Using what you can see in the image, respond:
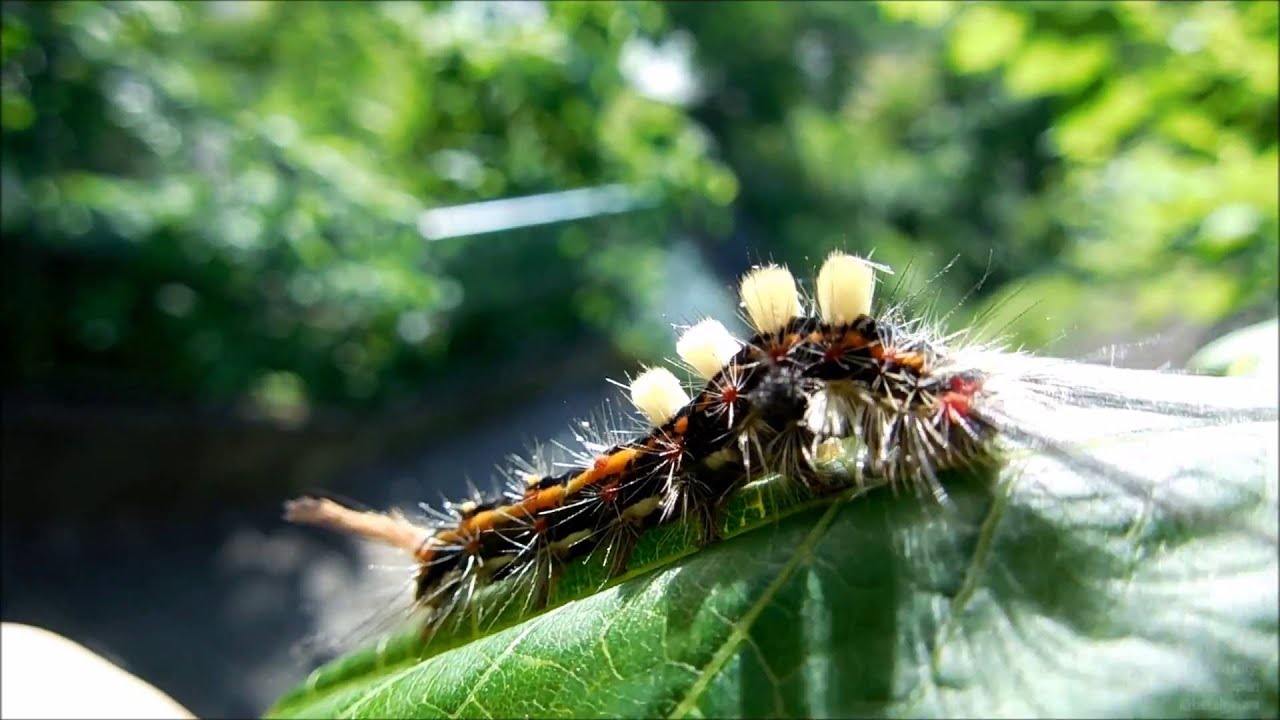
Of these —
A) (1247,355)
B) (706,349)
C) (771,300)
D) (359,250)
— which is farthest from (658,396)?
(359,250)

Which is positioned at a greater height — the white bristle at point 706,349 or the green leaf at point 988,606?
the white bristle at point 706,349

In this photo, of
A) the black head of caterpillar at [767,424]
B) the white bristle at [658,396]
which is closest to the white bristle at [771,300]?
the black head of caterpillar at [767,424]

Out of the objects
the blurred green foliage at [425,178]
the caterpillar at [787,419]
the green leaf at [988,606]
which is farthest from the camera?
the blurred green foliage at [425,178]

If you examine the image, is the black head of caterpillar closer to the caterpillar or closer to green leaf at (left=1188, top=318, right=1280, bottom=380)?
the caterpillar

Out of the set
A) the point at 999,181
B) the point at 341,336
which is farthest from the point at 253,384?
the point at 999,181

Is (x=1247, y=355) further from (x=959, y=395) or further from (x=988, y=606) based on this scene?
(x=988, y=606)

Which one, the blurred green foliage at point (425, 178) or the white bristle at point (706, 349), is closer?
the white bristle at point (706, 349)

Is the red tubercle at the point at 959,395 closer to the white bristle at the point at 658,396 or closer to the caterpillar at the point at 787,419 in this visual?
the caterpillar at the point at 787,419

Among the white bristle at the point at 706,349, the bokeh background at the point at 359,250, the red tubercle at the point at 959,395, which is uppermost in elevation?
the bokeh background at the point at 359,250
